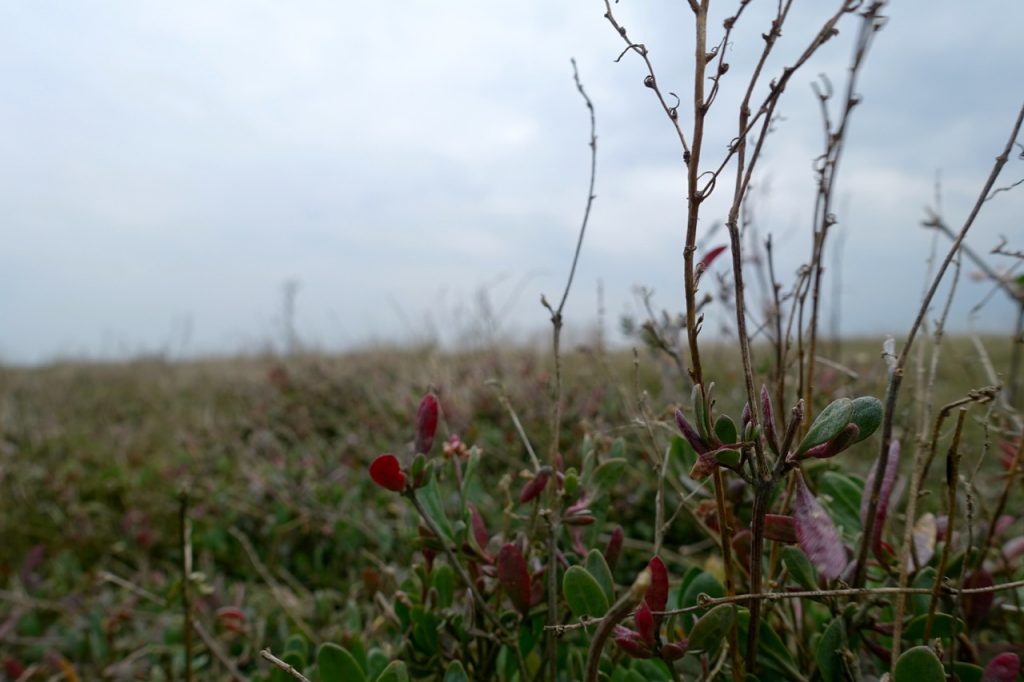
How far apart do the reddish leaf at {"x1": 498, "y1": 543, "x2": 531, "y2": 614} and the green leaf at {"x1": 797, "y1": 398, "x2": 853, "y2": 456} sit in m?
0.41

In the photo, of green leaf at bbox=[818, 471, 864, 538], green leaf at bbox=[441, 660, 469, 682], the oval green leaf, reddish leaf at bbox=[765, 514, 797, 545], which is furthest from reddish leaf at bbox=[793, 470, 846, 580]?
the oval green leaf

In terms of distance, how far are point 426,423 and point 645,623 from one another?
386 millimetres

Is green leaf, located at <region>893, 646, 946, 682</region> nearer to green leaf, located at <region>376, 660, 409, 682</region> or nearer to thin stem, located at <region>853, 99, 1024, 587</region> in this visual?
thin stem, located at <region>853, 99, 1024, 587</region>

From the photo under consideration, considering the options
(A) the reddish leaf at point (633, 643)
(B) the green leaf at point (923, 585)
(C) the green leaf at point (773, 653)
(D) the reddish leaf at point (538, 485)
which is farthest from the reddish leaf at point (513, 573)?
(B) the green leaf at point (923, 585)

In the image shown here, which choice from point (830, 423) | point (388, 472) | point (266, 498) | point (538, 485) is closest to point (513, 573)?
point (538, 485)

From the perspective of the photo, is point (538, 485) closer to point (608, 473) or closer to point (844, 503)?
point (608, 473)

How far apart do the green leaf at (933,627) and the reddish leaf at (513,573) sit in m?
0.49

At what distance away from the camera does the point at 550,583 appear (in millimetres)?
938

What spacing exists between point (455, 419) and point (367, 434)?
60cm

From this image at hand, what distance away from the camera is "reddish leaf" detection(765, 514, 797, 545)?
0.82m

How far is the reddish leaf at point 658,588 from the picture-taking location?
826 mm

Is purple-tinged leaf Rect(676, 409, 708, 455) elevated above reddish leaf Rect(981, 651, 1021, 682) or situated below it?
above

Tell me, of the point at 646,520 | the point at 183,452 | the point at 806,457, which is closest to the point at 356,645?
the point at 806,457

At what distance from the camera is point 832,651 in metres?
0.86
